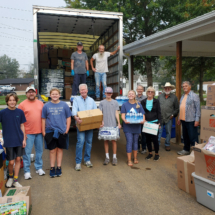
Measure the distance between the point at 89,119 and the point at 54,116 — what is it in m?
0.68

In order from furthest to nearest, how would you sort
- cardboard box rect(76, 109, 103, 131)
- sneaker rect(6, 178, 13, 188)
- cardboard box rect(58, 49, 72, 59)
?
cardboard box rect(58, 49, 72, 59), cardboard box rect(76, 109, 103, 131), sneaker rect(6, 178, 13, 188)

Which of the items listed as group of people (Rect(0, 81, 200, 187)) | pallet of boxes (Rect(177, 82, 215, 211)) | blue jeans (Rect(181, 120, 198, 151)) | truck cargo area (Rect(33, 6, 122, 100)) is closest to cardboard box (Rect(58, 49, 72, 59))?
truck cargo area (Rect(33, 6, 122, 100))

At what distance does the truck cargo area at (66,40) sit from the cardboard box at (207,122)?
2.48 m

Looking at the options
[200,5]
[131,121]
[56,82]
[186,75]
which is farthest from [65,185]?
[186,75]

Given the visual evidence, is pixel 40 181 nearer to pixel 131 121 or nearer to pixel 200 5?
pixel 131 121

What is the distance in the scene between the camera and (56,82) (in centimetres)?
676

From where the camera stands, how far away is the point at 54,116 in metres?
3.99

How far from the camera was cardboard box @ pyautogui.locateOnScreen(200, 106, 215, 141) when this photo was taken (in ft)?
12.5

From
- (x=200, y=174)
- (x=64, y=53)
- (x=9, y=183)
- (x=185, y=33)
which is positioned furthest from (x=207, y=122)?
(x=64, y=53)

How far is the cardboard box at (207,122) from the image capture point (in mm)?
3807

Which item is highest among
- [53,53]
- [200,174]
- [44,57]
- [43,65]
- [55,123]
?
[53,53]

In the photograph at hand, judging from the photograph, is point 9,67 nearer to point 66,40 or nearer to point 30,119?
point 66,40

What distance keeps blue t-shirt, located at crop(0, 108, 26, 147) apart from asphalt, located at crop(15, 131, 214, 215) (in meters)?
0.85

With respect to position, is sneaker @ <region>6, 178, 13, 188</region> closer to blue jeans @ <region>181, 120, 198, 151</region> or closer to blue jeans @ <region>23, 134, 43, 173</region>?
blue jeans @ <region>23, 134, 43, 173</region>
